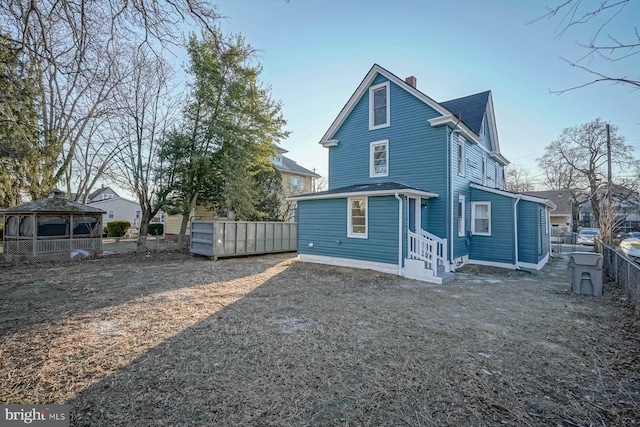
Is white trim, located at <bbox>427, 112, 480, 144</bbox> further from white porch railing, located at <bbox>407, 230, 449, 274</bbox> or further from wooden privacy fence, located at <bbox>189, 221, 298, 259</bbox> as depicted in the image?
wooden privacy fence, located at <bbox>189, 221, 298, 259</bbox>

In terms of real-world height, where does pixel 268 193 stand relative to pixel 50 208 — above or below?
above

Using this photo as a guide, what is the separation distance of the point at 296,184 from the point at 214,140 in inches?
430

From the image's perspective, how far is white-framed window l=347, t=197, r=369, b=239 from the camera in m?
10.7

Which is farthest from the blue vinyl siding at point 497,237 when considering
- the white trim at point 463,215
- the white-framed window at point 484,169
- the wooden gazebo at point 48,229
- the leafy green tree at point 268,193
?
the wooden gazebo at point 48,229

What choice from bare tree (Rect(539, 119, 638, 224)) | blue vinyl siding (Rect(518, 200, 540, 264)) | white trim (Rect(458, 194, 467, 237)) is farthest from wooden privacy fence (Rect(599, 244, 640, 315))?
bare tree (Rect(539, 119, 638, 224))

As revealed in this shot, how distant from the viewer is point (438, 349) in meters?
4.11

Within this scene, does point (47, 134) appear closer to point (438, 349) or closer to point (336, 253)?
point (336, 253)

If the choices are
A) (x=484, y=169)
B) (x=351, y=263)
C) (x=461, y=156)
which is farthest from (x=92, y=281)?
(x=484, y=169)

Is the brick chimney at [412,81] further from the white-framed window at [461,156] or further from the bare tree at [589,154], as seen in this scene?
the bare tree at [589,154]

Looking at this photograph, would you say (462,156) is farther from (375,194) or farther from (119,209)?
(119,209)

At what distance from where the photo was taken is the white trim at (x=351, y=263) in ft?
32.8

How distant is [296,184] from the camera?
85.1ft

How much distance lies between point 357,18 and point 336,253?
7.65 m

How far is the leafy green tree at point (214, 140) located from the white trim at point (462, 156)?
991 cm
